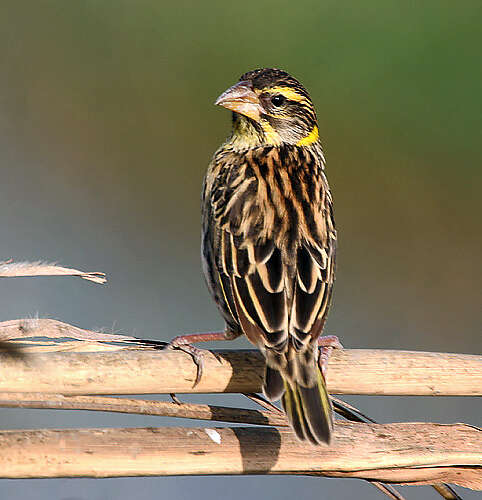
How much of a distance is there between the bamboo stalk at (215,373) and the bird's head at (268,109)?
50.9 inches

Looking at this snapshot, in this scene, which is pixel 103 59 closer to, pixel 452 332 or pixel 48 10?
pixel 48 10

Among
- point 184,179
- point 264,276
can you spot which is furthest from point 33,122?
point 264,276

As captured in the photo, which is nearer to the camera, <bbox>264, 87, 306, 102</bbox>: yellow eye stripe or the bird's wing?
the bird's wing

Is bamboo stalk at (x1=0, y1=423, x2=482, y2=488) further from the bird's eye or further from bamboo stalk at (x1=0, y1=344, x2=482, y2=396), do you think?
the bird's eye

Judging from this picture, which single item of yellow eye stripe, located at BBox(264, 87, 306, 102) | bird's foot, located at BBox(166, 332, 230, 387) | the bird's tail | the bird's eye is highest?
yellow eye stripe, located at BBox(264, 87, 306, 102)

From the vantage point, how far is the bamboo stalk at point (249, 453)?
2.00 metres

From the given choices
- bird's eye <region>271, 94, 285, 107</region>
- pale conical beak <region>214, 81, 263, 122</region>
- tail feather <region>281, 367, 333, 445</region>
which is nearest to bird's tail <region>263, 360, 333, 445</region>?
tail feather <region>281, 367, 333, 445</region>

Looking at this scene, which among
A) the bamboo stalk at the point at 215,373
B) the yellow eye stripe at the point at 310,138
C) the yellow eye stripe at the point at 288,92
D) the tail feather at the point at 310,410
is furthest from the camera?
the yellow eye stripe at the point at 310,138

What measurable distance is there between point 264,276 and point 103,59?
3.10 m

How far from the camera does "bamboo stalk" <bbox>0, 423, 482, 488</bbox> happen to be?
6.57 feet

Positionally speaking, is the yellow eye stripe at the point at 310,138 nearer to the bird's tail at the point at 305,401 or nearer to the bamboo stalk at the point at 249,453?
the bird's tail at the point at 305,401

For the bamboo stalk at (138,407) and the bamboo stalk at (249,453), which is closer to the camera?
the bamboo stalk at (249,453)

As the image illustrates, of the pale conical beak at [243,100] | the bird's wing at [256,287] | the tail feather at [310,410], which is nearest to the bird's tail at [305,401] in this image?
the tail feather at [310,410]

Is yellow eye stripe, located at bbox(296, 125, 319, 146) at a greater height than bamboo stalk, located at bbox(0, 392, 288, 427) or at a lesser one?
greater
